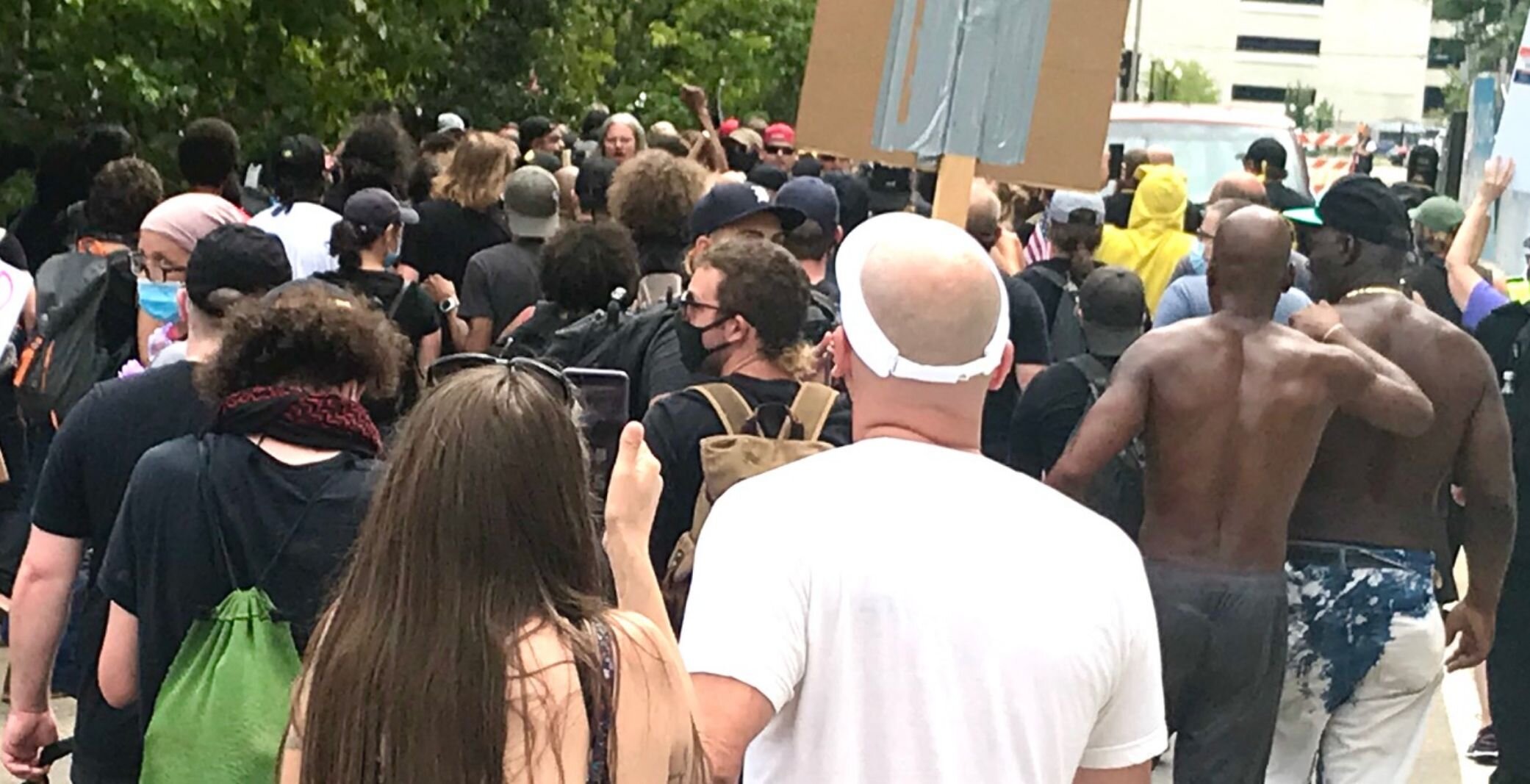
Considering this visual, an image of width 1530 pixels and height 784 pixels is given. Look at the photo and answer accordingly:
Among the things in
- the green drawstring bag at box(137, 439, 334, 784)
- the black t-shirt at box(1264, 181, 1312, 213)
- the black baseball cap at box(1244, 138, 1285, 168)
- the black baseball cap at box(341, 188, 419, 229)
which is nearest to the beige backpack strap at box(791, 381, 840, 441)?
the green drawstring bag at box(137, 439, 334, 784)

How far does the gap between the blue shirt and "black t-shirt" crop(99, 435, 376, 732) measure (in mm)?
3890

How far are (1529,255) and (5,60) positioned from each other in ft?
23.1

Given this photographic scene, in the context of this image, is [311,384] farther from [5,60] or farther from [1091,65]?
[5,60]

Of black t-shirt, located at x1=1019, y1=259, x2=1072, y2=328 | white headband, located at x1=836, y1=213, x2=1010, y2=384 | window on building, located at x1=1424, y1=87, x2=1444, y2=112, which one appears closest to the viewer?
white headband, located at x1=836, y1=213, x2=1010, y2=384

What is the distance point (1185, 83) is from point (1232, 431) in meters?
95.0

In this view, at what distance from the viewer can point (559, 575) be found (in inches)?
110

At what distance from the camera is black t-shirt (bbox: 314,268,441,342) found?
6781 mm

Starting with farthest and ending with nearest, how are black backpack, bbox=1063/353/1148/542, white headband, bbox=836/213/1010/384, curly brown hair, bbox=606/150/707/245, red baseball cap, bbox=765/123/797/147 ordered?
red baseball cap, bbox=765/123/797/147 < curly brown hair, bbox=606/150/707/245 < black backpack, bbox=1063/353/1148/542 < white headband, bbox=836/213/1010/384

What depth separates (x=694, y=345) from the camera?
518cm

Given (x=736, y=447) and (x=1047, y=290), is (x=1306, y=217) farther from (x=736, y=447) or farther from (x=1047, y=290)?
(x=736, y=447)

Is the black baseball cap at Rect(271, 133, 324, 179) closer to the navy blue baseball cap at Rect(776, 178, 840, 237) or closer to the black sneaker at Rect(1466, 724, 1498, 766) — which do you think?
the navy blue baseball cap at Rect(776, 178, 840, 237)

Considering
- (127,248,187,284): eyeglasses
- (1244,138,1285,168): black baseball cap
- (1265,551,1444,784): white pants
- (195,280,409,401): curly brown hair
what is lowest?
(1265,551,1444,784): white pants

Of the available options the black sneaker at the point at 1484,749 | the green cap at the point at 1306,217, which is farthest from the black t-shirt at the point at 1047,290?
the black sneaker at the point at 1484,749

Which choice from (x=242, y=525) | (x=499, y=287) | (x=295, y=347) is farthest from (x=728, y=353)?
(x=499, y=287)
